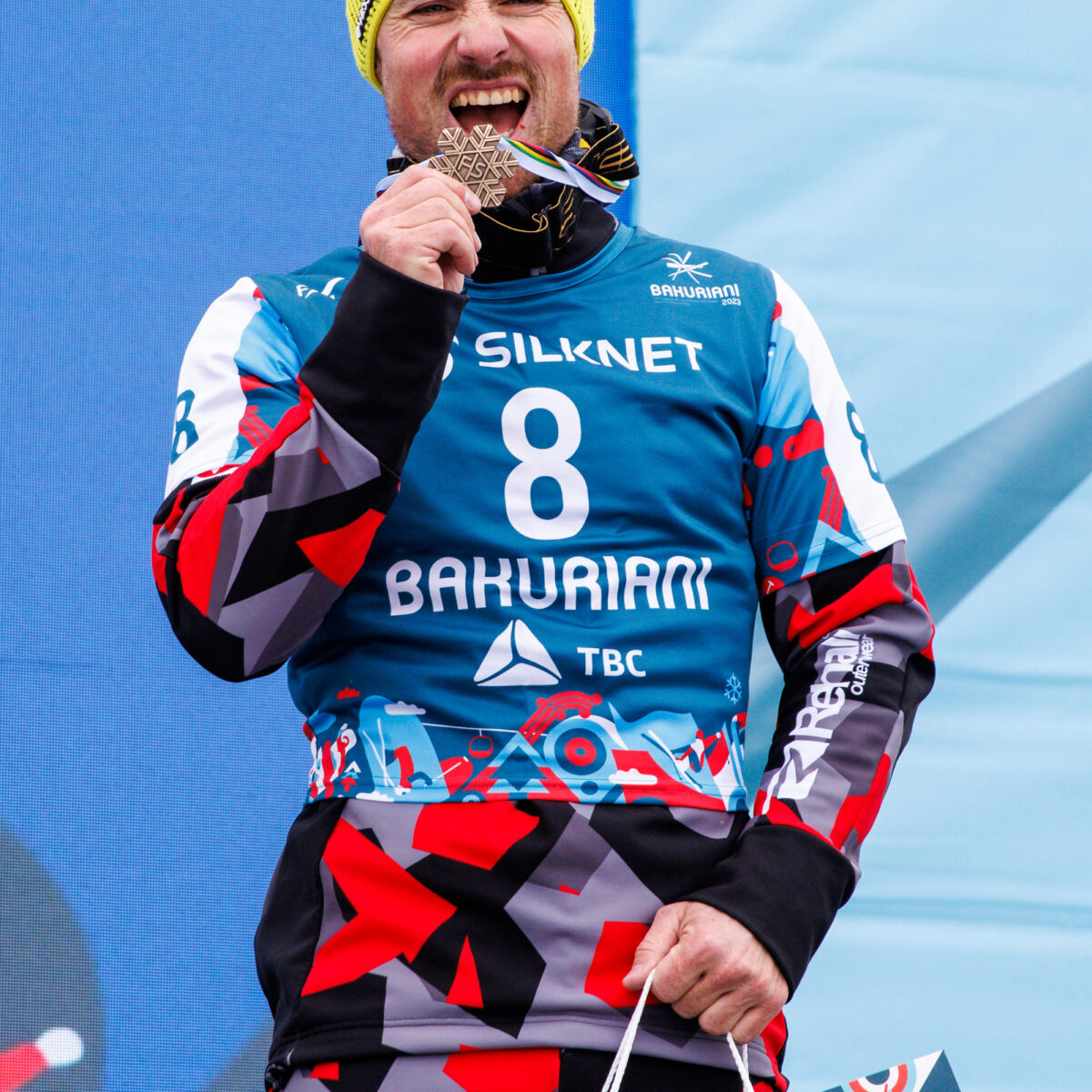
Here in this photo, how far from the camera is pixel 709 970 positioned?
851 millimetres

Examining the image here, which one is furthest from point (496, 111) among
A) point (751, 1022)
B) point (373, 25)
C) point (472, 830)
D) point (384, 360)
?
point (751, 1022)

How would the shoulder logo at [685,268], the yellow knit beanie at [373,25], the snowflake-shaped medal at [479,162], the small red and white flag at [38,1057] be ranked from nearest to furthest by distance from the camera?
the snowflake-shaped medal at [479,162] → the shoulder logo at [685,268] → the yellow knit beanie at [373,25] → the small red and white flag at [38,1057]

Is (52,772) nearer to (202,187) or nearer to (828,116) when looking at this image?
(202,187)

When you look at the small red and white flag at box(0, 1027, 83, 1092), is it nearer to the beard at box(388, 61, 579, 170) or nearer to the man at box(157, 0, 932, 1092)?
the man at box(157, 0, 932, 1092)

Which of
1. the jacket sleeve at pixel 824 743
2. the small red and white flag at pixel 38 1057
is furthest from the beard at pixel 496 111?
the small red and white flag at pixel 38 1057

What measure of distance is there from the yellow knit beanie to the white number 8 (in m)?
0.44

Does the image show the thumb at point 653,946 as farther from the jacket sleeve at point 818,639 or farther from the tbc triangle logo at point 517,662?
the tbc triangle logo at point 517,662

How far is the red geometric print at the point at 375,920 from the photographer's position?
87 cm

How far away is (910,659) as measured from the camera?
3.38ft

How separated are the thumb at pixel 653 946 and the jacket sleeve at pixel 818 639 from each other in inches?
0.9

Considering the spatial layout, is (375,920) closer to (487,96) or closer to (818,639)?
(818,639)

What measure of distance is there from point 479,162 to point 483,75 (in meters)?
0.18

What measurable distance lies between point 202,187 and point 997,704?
4.11 feet

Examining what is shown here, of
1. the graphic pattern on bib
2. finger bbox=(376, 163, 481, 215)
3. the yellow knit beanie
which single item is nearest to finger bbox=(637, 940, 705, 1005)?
the graphic pattern on bib
